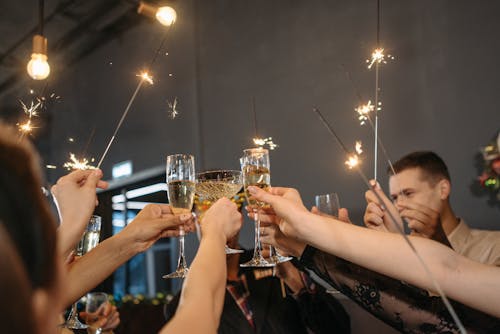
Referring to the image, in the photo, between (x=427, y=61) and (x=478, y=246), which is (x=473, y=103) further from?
(x=478, y=246)

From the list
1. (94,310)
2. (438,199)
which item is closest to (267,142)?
(438,199)

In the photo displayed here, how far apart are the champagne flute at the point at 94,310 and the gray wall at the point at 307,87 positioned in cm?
186

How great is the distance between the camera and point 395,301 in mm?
1321

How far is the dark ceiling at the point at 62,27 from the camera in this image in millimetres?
5332

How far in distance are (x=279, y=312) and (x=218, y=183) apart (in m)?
1.64

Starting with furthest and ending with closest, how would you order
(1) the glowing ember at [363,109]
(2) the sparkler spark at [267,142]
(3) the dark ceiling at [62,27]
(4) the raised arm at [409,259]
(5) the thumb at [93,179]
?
(3) the dark ceiling at [62,27] < (2) the sparkler spark at [267,142] < (1) the glowing ember at [363,109] < (5) the thumb at [93,179] < (4) the raised arm at [409,259]

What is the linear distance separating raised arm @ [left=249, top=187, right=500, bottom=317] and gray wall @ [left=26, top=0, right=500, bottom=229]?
1918 mm

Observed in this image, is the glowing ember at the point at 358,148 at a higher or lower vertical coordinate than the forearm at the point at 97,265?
higher

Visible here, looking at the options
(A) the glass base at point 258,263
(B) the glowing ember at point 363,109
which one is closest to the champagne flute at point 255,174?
(A) the glass base at point 258,263

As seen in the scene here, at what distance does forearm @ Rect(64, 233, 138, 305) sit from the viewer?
1.41 m

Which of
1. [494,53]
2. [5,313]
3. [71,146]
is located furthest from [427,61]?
[71,146]

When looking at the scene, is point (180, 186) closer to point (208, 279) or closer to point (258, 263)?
point (258, 263)

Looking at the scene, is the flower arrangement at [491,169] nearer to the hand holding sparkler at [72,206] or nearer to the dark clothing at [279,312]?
the dark clothing at [279,312]

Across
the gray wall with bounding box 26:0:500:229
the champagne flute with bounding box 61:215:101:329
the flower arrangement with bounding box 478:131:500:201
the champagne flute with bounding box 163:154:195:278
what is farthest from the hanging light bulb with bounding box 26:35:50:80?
the flower arrangement with bounding box 478:131:500:201
